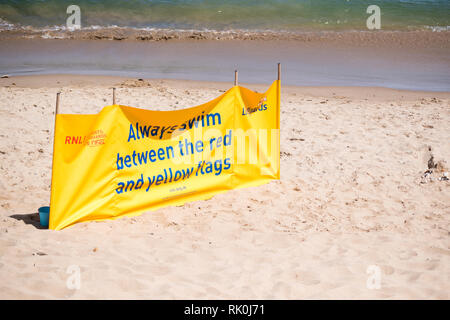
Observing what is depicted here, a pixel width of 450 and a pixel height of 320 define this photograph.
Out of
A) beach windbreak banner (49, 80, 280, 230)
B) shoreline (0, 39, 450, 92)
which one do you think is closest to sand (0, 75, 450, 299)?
beach windbreak banner (49, 80, 280, 230)

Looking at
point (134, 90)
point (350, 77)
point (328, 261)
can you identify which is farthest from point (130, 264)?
point (350, 77)

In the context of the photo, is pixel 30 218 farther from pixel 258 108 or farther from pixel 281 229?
pixel 258 108

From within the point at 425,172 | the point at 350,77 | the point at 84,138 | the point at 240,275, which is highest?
the point at 350,77

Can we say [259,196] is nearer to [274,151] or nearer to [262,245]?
[274,151]

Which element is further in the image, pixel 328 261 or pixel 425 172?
pixel 425 172

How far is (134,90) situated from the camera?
12836 millimetres

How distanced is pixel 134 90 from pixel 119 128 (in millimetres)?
6405

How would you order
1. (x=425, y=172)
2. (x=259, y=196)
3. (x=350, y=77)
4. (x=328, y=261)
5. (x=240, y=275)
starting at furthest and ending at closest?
(x=350, y=77) < (x=425, y=172) < (x=259, y=196) < (x=328, y=261) < (x=240, y=275)

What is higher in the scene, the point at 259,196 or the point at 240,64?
the point at 240,64

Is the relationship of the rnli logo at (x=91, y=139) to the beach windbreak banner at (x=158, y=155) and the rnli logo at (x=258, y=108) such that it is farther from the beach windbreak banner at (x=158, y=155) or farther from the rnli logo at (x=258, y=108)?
the rnli logo at (x=258, y=108)

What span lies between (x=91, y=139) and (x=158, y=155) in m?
0.97

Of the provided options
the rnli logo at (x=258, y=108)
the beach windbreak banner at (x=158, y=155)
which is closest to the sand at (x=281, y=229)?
the beach windbreak banner at (x=158, y=155)

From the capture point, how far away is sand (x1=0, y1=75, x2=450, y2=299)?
526 cm

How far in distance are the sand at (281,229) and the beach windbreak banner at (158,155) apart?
8.2 inches
